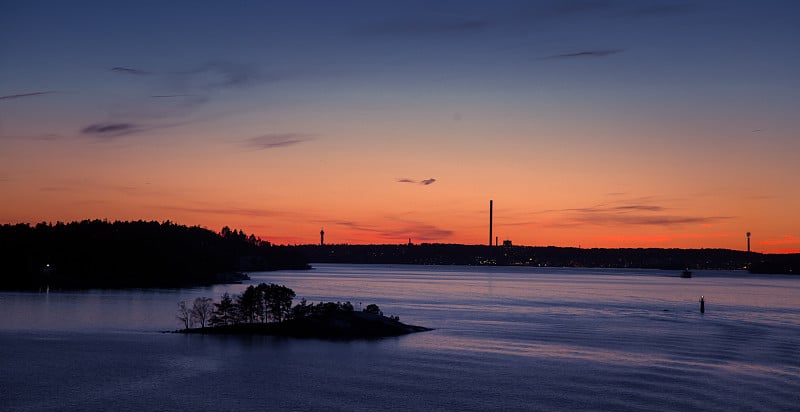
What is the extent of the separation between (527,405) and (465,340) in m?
40.3

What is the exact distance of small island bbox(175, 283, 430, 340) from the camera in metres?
102

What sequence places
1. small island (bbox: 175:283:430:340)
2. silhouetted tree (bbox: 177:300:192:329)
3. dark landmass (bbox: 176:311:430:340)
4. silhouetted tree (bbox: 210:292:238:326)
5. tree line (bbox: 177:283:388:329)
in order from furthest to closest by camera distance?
1. silhouetted tree (bbox: 177:300:192:329)
2. silhouetted tree (bbox: 210:292:238:326)
3. tree line (bbox: 177:283:388:329)
4. small island (bbox: 175:283:430:340)
5. dark landmass (bbox: 176:311:430:340)

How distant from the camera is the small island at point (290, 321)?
10225cm

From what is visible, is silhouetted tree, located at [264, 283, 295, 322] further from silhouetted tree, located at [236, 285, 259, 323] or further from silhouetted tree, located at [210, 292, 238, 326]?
silhouetted tree, located at [210, 292, 238, 326]

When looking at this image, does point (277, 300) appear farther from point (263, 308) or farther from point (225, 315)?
point (225, 315)

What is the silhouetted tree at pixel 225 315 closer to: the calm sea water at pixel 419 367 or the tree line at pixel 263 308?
the tree line at pixel 263 308

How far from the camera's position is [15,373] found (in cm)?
7138

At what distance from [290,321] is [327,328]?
6.49m

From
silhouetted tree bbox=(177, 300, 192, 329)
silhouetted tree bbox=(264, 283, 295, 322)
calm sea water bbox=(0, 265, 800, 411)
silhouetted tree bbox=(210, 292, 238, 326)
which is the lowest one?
calm sea water bbox=(0, 265, 800, 411)

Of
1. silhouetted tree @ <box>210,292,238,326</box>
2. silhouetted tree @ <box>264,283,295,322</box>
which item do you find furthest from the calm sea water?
silhouetted tree @ <box>264,283,295,322</box>

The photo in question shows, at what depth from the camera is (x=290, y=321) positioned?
10562 cm

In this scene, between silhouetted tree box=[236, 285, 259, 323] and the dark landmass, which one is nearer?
the dark landmass

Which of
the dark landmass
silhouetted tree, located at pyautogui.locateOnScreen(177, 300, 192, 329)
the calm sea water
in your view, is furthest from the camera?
silhouetted tree, located at pyautogui.locateOnScreen(177, 300, 192, 329)

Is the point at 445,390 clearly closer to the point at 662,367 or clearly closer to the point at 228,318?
the point at 662,367
